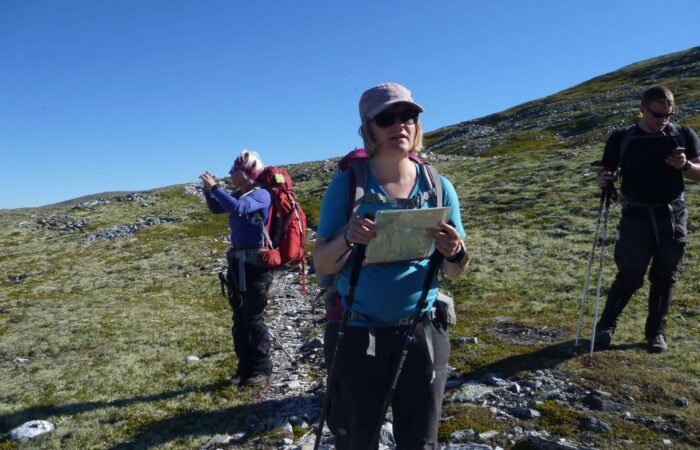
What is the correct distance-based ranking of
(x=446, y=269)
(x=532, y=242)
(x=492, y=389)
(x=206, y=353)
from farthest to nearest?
(x=532, y=242) → (x=206, y=353) → (x=492, y=389) → (x=446, y=269)

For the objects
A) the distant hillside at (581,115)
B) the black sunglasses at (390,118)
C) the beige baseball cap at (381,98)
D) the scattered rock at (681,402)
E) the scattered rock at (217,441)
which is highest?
the distant hillside at (581,115)

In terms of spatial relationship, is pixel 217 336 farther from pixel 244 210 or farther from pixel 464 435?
pixel 464 435

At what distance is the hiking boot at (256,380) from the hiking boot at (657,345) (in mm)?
6741

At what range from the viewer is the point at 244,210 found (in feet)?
25.3

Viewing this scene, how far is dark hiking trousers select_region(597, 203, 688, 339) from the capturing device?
783 centimetres

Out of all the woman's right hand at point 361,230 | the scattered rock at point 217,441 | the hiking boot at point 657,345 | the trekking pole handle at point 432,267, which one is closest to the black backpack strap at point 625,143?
the hiking boot at point 657,345

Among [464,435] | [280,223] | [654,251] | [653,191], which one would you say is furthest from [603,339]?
[280,223]

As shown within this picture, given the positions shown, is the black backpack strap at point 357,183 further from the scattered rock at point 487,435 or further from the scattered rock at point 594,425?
the scattered rock at point 594,425

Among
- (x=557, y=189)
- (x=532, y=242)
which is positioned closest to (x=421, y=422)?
(x=532, y=242)

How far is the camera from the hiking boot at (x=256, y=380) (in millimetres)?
8938

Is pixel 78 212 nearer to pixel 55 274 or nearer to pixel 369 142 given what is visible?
pixel 55 274

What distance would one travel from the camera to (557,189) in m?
31.3

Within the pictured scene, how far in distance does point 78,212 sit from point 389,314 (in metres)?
70.5

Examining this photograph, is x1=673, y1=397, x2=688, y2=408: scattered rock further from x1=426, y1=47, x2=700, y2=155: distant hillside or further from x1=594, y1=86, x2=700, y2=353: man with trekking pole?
x1=426, y1=47, x2=700, y2=155: distant hillside
